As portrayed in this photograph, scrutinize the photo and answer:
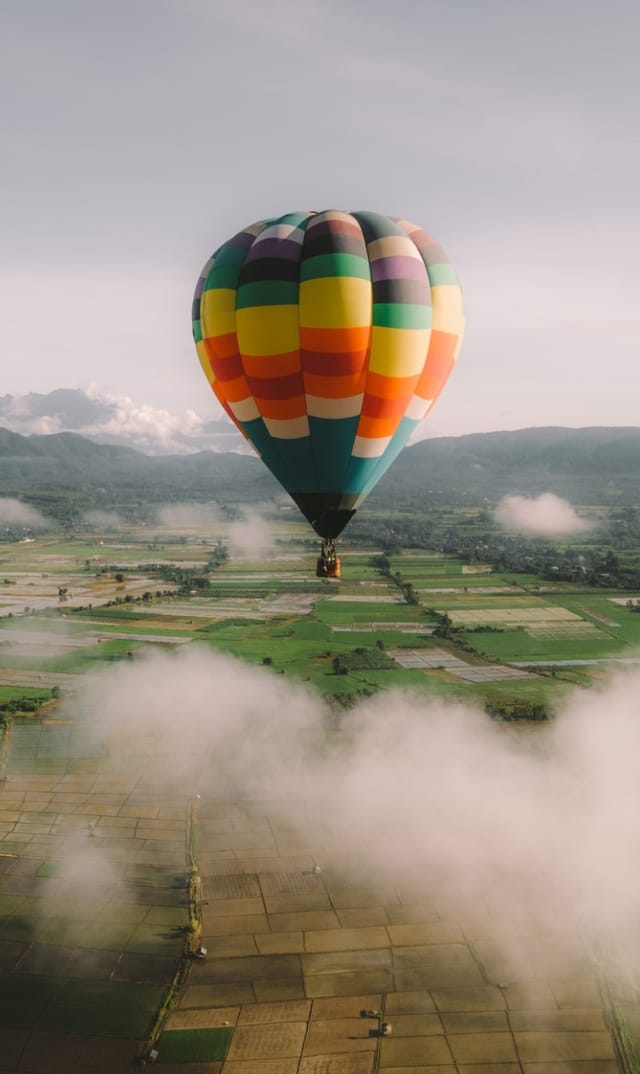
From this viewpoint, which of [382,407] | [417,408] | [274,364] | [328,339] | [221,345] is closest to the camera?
[328,339]

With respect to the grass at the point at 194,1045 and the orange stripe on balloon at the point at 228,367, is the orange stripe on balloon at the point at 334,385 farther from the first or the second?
the grass at the point at 194,1045

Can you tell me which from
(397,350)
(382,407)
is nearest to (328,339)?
(397,350)

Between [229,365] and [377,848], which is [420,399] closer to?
[229,365]

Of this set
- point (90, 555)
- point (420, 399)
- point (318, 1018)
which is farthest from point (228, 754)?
point (90, 555)

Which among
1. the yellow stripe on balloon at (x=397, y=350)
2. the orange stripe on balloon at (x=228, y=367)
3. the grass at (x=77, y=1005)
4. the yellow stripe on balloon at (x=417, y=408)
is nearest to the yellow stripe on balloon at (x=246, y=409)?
the orange stripe on balloon at (x=228, y=367)

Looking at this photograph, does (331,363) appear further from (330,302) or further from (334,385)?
(330,302)

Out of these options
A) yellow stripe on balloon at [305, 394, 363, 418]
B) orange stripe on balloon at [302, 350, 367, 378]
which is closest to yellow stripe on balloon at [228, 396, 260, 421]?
yellow stripe on balloon at [305, 394, 363, 418]

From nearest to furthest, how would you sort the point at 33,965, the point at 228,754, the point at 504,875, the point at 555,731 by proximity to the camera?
the point at 33,965, the point at 504,875, the point at 228,754, the point at 555,731
